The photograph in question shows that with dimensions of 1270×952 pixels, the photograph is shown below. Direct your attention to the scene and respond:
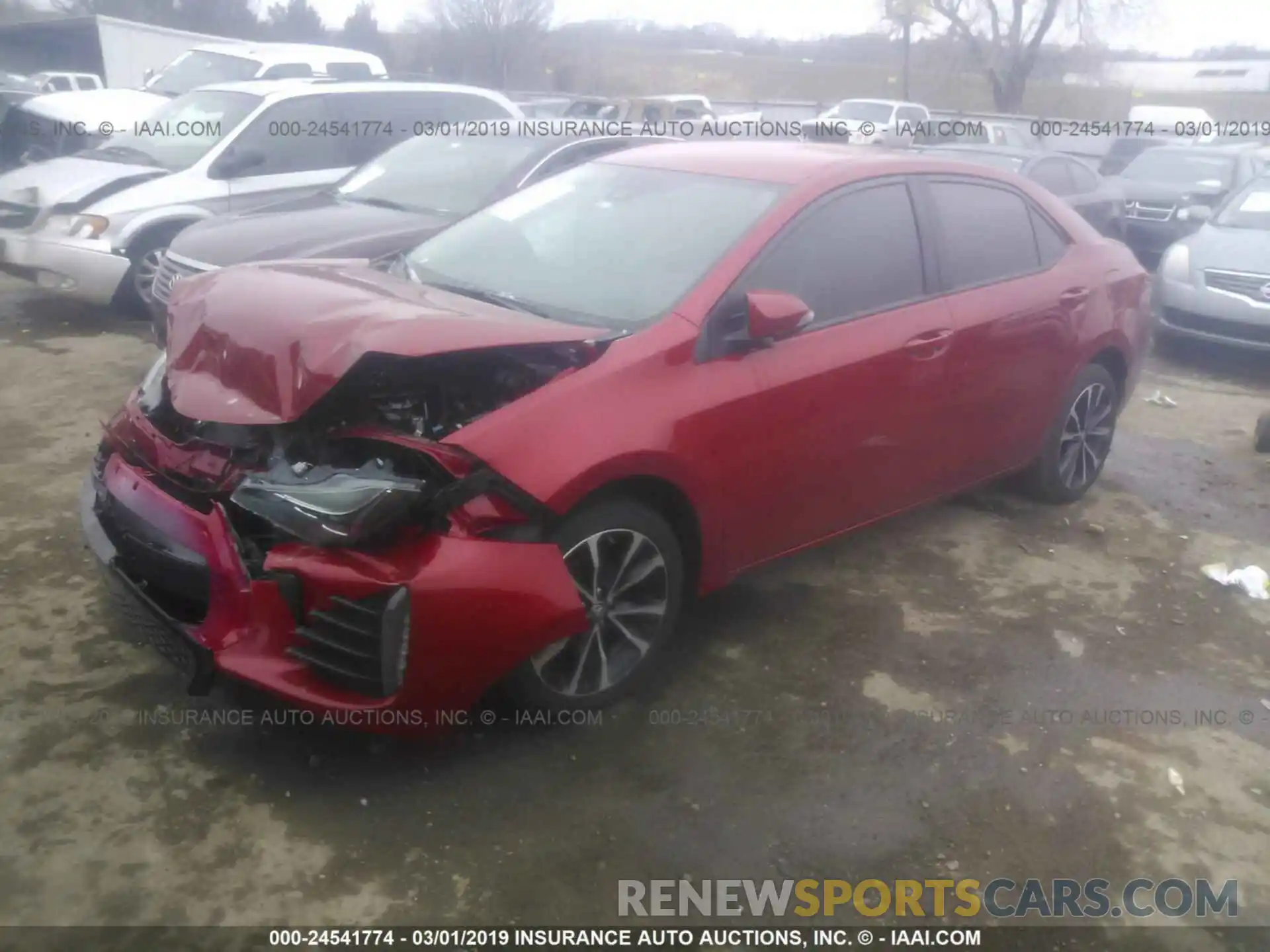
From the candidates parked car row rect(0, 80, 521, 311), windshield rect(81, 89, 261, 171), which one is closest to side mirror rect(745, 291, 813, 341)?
parked car row rect(0, 80, 521, 311)

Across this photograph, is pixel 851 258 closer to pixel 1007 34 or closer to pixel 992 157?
pixel 992 157

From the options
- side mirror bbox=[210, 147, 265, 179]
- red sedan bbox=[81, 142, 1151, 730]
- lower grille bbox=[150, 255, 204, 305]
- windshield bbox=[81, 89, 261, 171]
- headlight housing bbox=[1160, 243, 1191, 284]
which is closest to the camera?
red sedan bbox=[81, 142, 1151, 730]

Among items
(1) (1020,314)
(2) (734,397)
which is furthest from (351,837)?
(1) (1020,314)

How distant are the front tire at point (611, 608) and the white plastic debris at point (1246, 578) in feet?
8.86

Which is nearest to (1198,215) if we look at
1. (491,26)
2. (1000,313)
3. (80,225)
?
(1000,313)

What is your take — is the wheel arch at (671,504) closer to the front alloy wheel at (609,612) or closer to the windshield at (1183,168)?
the front alloy wheel at (609,612)

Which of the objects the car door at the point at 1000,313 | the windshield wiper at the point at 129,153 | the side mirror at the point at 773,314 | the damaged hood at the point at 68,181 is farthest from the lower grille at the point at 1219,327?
the windshield wiper at the point at 129,153

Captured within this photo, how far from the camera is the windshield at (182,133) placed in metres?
8.05

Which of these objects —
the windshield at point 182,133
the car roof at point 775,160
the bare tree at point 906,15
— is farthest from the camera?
the bare tree at point 906,15

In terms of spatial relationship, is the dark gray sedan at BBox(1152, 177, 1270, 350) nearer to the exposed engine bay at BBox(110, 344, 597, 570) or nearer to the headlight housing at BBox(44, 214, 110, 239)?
the exposed engine bay at BBox(110, 344, 597, 570)

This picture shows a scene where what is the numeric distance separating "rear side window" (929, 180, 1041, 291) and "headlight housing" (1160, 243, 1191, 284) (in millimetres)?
4688

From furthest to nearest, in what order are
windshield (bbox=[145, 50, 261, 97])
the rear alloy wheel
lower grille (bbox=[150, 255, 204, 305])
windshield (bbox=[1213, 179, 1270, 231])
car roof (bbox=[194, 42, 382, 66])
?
1. car roof (bbox=[194, 42, 382, 66])
2. windshield (bbox=[145, 50, 261, 97])
3. windshield (bbox=[1213, 179, 1270, 231])
4. lower grille (bbox=[150, 255, 204, 305])
5. the rear alloy wheel

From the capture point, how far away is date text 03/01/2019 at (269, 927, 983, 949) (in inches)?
99.3

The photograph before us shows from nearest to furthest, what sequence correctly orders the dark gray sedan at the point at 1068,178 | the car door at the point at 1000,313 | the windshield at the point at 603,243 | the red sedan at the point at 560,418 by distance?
the red sedan at the point at 560,418, the windshield at the point at 603,243, the car door at the point at 1000,313, the dark gray sedan at the point at 1068,178
